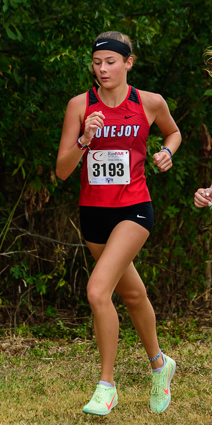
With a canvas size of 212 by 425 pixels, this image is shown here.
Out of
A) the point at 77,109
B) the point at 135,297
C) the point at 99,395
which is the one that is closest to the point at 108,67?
the point at 77,109

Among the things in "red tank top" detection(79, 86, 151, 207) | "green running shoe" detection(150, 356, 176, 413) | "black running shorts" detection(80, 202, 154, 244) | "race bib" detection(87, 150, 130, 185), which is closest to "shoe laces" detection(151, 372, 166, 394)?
"green running shoe" detection(150, 356, 176, 413)

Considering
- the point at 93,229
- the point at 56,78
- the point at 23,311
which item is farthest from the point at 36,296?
the point at 93,229

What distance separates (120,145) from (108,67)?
44cm

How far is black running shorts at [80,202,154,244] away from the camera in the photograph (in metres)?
3.21

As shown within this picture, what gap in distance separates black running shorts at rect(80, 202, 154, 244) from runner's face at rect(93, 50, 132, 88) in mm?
695

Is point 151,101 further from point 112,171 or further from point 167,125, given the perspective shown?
point 112,171

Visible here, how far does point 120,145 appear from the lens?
10.5 ft

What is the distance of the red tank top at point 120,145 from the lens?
10.5 feet

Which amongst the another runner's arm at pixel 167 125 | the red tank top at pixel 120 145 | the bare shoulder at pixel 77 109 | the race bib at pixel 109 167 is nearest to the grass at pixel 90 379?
the red tank top at pixel 120 145

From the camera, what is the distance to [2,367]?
4.41m

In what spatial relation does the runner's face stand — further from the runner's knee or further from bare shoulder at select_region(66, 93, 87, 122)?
the runner's knee

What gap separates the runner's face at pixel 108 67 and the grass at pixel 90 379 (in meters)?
1.88

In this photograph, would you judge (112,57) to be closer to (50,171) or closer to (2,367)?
(50,171)

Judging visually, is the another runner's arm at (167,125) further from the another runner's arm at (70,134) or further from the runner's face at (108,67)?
the another runner's arm at (70,134)
